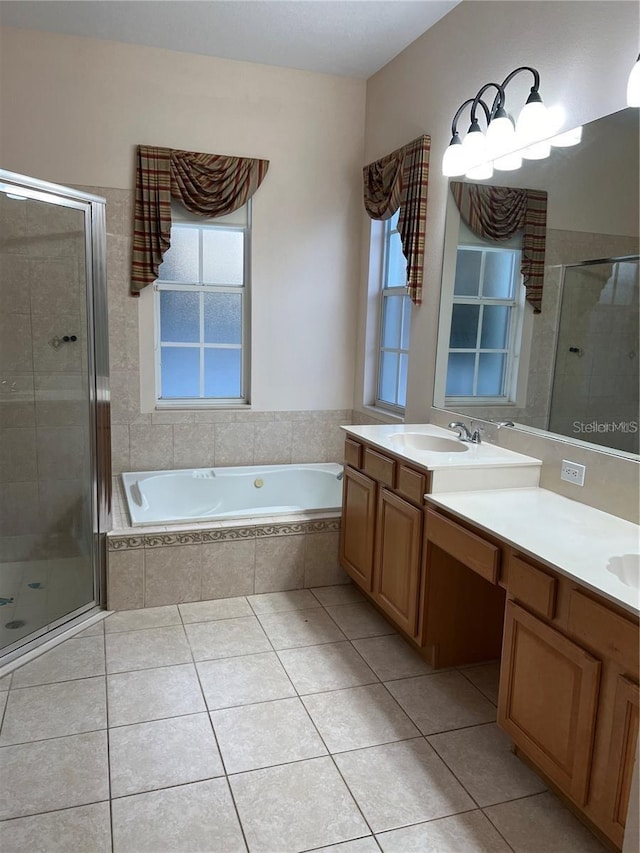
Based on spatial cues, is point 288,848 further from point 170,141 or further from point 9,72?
point 9,72

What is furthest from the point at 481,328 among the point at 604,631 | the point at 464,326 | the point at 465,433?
the point at 604,631

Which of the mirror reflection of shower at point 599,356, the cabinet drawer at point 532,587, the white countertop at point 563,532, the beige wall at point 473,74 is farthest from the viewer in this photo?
the beige wall at point 473,74

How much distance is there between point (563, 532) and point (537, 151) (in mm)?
1501

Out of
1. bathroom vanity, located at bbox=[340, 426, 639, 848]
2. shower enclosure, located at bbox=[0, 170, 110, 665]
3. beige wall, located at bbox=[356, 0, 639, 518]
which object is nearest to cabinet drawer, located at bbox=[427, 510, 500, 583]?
bathroom vanity, located at bbox=[340, 426, 639, 848]

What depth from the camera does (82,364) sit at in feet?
9.67

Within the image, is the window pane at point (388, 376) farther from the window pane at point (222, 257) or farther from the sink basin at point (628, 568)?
the sink basin at point (628, 568)

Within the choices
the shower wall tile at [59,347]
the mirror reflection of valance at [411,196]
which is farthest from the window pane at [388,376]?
the shower wall tile at [59,347]

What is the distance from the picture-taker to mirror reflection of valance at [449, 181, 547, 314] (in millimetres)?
2438

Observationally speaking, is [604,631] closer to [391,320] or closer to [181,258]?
[391,320]

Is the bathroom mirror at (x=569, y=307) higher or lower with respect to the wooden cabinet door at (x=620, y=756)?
higher

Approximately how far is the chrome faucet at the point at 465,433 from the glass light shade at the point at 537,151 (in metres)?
1.15

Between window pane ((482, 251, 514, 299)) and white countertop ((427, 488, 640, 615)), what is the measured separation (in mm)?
868

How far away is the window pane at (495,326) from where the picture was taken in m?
2.66

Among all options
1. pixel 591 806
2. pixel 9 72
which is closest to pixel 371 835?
pixel 591 806
